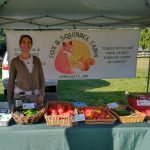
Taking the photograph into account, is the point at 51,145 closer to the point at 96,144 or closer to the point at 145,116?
the point at 96,144

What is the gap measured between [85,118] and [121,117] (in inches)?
15.4

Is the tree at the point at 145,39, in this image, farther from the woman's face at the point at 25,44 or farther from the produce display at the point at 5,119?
the produce display at the point at 5,119

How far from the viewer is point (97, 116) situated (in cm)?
347

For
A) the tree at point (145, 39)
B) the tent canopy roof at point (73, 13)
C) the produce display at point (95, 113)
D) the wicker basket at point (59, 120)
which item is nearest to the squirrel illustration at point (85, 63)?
the tent canopy roof at point (73, 13)

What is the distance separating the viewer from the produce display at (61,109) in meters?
3.45

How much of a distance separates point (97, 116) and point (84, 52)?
8.67 ft

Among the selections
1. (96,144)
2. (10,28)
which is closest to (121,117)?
(96,144)

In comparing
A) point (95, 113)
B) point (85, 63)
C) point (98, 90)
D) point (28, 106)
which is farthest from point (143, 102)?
point (98, 90)

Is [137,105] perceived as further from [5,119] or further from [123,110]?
[5,119]

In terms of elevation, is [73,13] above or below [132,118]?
above

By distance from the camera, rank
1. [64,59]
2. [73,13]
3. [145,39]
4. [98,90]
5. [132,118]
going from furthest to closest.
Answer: [145,39] < [98,90] < [64,59] < [73,13] < [132,118]

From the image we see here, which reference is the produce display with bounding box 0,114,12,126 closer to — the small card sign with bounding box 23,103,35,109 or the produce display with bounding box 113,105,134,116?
the small card sign with bounding box 23,103,35,109

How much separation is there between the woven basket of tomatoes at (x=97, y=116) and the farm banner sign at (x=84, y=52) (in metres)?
2.37

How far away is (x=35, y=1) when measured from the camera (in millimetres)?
4379
